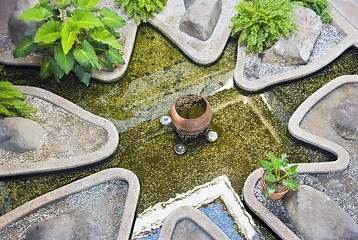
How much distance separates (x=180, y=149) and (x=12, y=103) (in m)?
3.33

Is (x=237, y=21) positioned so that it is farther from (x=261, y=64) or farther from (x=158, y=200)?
(x=158, y=200)

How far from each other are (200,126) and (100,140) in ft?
6.61

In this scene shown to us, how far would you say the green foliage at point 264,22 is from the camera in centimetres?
723

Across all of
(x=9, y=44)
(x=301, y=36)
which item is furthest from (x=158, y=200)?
(x=9, y=44)

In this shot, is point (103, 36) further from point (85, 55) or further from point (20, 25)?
point (20, 25)

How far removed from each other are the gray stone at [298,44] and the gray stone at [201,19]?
1438 millimetres

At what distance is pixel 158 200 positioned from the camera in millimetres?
6105

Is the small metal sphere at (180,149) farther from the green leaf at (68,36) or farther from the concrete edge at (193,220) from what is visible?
the green leaf at (68,36)

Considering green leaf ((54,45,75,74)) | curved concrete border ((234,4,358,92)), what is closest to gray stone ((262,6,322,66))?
curved concrete border ((234,4,358,92))

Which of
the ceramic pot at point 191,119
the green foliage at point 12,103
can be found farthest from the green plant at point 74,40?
the ceramic pot at point 191,119

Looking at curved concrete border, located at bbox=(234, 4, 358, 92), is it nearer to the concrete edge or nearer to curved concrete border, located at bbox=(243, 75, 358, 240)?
curved concrete border, located at bbox=(243, 75, 358, 240)

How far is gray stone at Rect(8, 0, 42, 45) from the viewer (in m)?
7.47

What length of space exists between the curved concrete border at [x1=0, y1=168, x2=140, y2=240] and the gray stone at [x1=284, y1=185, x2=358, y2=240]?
2.67 metres

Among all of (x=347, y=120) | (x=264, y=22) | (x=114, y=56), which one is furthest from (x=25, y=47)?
(x=347, y=120)
